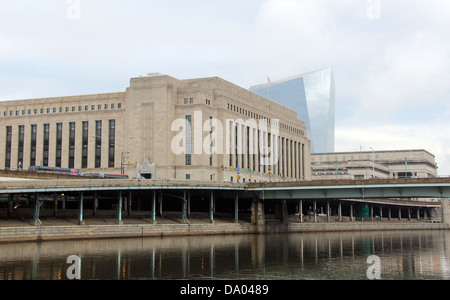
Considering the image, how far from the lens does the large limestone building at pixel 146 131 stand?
145375mm

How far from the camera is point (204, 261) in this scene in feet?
199

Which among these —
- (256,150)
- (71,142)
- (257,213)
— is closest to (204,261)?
(257,213)

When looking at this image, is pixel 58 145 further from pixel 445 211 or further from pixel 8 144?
pixel 445 211

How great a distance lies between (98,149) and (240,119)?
1689 inches

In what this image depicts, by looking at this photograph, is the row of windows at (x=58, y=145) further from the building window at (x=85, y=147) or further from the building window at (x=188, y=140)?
the building window at (x=188, y=140)

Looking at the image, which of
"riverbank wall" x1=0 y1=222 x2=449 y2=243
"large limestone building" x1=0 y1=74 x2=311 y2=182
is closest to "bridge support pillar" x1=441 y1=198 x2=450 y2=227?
"riverbank wall" x1=0 y1=222 x2=449 y2=243

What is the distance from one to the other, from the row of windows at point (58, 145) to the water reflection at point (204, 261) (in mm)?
75165

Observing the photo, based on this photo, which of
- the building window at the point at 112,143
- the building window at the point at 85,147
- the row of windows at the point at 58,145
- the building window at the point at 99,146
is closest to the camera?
the building window at the point at 112,143

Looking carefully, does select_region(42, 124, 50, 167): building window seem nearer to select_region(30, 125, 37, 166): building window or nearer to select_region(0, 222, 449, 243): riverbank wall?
select_region(30, 125, 37, 166): building window

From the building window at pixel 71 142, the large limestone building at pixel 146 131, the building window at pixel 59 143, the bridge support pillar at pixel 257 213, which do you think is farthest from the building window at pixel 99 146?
the bridge support pillar at pixel 257 213

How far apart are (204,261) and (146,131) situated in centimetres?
8951

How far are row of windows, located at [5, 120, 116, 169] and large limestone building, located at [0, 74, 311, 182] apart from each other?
0.94ft
